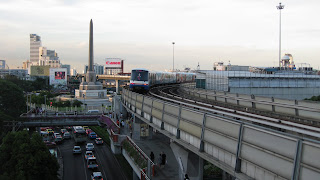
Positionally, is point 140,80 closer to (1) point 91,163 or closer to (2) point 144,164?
(1) point 91,163

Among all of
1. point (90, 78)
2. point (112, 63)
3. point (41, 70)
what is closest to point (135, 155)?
point (90, 78)

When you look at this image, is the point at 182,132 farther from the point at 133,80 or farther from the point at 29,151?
the point at 133,80

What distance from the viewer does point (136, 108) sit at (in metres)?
23.6

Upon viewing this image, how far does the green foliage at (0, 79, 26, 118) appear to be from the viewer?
46.7 m

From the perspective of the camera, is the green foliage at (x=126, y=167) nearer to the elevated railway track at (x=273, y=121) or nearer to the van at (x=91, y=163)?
the van at (x=91, y=163)

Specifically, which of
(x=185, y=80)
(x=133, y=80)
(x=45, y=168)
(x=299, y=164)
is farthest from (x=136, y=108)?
(x=185, y=80)

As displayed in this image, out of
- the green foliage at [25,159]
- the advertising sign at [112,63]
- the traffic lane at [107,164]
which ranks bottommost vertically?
the traffic lane at [107,164]

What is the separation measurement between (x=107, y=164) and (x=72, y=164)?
4381 millimetres

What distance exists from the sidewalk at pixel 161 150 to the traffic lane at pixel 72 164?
7451 millimetres

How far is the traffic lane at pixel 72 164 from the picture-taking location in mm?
33312

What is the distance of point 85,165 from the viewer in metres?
37.6

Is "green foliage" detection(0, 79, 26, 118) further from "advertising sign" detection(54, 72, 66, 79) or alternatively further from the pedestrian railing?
"advertising sign" detection(54, 72, 66, 79)

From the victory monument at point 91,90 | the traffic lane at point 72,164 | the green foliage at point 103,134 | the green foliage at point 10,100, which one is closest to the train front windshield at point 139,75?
the traffic lane at point 72,164

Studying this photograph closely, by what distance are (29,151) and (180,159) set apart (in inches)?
609
